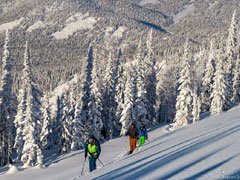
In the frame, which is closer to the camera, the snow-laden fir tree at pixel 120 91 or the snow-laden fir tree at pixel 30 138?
the snow-laden fir tree at pixel 30 138

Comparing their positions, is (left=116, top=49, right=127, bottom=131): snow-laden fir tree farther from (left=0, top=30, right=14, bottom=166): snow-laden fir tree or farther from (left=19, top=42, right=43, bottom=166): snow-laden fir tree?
(left=0, top=30, right=14, bottom=166): snow-laden fir tree

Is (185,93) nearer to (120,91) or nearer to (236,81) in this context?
(120,91)

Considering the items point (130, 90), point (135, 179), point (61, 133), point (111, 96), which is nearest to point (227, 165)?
point (135, 179)

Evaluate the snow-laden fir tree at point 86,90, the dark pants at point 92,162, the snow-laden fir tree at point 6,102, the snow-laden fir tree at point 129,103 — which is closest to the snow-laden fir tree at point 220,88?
the snow-laden fir tree at point 129,103

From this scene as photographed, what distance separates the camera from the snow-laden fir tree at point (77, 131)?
4194cm

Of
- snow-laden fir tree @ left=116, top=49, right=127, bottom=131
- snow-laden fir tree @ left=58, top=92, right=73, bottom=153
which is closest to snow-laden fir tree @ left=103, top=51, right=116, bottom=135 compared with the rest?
snow-laden fir tree @ left=116, top=49, right=127, bottom=131

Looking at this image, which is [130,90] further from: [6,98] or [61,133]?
[6,98]

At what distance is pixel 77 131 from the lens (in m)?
42.4

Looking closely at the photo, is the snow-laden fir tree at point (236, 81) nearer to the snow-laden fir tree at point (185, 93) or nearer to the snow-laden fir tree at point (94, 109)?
the snow-laden fir tree at point (185, 93)

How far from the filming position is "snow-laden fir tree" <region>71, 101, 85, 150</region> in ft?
138

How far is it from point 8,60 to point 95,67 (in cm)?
1415

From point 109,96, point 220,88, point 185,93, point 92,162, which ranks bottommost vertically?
point 109,96

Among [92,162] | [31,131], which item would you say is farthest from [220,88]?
[92,162]

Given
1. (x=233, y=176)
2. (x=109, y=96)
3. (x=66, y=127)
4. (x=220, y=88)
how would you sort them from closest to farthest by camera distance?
(x=233, y=176)
(x=66, y=127)
(x=220, y=88)
(x=109, y=96)
